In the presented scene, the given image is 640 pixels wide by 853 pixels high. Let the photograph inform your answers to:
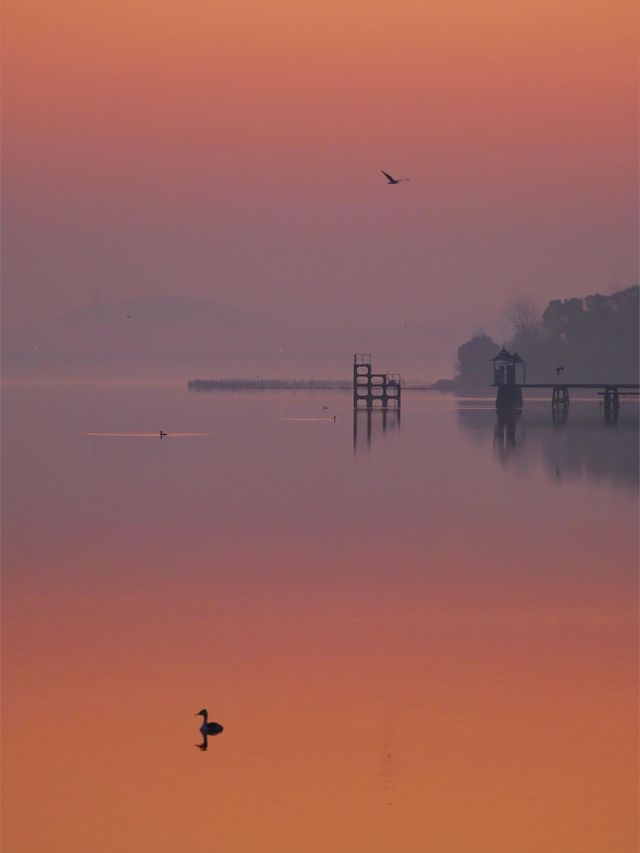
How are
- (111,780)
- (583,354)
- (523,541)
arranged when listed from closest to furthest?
(111,780), (523,541), (583,354)

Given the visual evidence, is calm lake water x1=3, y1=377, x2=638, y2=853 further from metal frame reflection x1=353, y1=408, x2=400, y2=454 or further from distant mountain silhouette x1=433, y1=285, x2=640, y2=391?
distant mountain silhouette x1=433, y1=285, x2=640, y2=391

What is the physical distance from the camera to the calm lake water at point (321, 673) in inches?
592

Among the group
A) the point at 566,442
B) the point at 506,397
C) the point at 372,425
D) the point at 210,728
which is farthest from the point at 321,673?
the point at 506,397

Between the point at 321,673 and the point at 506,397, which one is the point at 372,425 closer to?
the point at 506,397

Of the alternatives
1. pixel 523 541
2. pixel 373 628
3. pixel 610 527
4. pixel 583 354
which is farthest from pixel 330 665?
pixel 583 354

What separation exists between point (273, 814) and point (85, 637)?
8959 millimetres

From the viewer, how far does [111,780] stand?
16.0m

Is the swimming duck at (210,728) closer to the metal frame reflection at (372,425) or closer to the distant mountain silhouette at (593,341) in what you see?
the metal frame reflection at (372,425)

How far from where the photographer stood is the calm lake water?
15.0 metres

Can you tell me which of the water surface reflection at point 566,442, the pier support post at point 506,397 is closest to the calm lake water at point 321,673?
the water surface reflection at point 566,442

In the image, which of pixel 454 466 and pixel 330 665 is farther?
pixel 454 466

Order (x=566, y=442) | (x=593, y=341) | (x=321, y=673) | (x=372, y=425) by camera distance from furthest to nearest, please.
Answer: (x=593, y=341), (x=372, y=425), (x=566, y=442), (x=321, y=673)

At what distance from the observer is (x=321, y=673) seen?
20.8m

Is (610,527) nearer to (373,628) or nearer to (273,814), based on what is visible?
(373,628)
